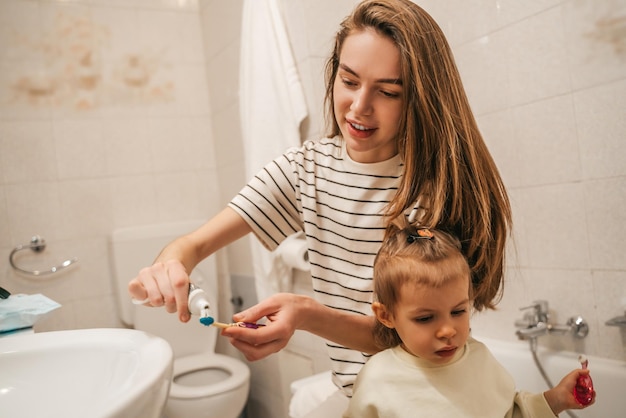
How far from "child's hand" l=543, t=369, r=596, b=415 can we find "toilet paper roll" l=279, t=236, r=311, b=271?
3.07 ft

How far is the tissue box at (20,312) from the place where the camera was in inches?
39.1

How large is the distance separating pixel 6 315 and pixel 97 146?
56.4 inches

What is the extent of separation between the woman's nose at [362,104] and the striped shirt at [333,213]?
0.40 ft

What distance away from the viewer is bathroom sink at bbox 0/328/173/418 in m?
0.73

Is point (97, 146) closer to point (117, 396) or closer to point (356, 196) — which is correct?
point (356, 196)

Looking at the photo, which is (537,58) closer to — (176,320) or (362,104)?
(362,104)

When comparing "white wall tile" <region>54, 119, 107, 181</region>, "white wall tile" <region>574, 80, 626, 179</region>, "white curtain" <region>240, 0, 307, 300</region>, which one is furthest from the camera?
"white wall tile" <region>54, 119, 107, 181</region>

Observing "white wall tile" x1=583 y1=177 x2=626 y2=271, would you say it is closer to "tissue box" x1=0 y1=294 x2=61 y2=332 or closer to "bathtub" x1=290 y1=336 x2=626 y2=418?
"bathtub" x1=290 y1=336 x2=626 y2=418

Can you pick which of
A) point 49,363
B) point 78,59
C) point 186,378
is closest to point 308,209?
point 49,363

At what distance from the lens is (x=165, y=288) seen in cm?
77

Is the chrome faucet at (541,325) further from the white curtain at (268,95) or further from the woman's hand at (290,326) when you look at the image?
the white curtain at (268,95)

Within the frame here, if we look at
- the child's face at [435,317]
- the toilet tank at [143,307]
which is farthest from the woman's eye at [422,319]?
the toilet tank at [143,307]

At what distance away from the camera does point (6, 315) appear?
99 cm

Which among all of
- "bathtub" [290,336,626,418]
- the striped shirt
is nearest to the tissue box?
the striped shirt
